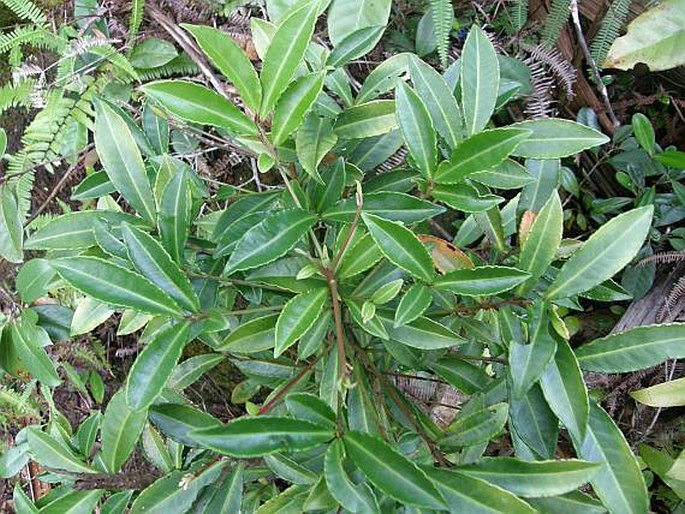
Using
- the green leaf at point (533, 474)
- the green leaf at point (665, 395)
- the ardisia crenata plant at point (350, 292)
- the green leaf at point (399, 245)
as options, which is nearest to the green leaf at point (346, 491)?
the ardisia crenata plant at point (350, 292)

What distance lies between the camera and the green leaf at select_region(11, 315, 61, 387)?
1.07 metres

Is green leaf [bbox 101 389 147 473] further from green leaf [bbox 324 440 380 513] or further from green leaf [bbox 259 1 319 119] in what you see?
green leaf [bbox 259 1 319 119]

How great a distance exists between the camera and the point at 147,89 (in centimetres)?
71

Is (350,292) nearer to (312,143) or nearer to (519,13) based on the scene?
(312,143)

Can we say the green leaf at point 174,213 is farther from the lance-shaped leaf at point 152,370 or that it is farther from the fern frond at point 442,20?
the fern frond at point 442,20

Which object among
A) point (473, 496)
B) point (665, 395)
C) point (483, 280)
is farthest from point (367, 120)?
point (665, 395)

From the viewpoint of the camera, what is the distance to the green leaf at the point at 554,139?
2.75ft

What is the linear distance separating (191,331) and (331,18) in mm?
837

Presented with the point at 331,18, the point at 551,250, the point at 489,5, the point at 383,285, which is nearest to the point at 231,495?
the point at 383,285

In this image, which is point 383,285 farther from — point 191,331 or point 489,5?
point 489,5

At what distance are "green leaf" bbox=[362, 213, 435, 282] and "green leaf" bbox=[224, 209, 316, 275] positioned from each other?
12cm

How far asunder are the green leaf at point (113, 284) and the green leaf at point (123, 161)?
16cm

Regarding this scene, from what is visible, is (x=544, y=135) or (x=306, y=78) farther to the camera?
(x=544, y=135)

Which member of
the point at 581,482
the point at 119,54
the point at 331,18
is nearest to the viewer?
the point at 581,482
